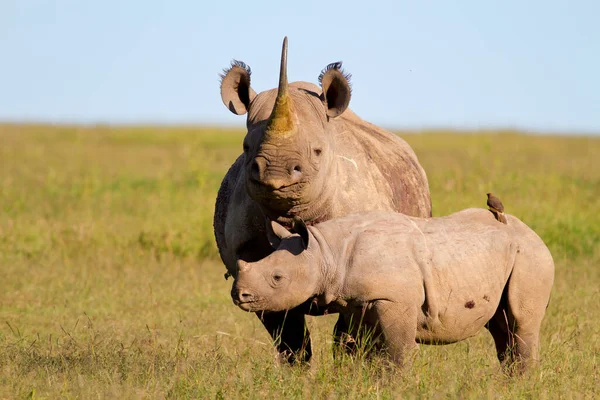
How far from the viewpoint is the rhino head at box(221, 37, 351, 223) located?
555 centimetres

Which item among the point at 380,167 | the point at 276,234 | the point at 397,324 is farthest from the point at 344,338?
the point at 380,167

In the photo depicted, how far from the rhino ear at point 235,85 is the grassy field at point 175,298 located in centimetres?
142

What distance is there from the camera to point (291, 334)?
6766mm

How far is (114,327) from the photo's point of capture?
8.22 m

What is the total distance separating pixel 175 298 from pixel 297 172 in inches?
172

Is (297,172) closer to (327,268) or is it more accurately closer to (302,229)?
(302,229)

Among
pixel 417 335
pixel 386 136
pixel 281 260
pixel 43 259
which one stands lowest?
pixel 43 259

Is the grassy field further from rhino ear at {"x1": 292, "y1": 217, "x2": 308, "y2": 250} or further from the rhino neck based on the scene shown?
rhino ear at {"x1": 292, "y1": 217, "x2": 308, "y2": 250}

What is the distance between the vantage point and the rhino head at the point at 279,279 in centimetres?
525

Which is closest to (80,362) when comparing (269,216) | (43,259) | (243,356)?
(243,356)

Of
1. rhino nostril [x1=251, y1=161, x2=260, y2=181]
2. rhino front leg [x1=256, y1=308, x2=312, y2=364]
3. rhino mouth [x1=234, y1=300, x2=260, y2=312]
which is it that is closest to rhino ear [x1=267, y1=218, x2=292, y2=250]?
rhino nostril [x1=251, y1=161, x2=260, y2=181]

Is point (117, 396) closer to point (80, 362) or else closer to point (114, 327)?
point (80, 362)

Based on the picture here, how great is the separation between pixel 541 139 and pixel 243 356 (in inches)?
990

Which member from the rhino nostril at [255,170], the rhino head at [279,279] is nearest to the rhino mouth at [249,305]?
the rhino head at [279,279]
